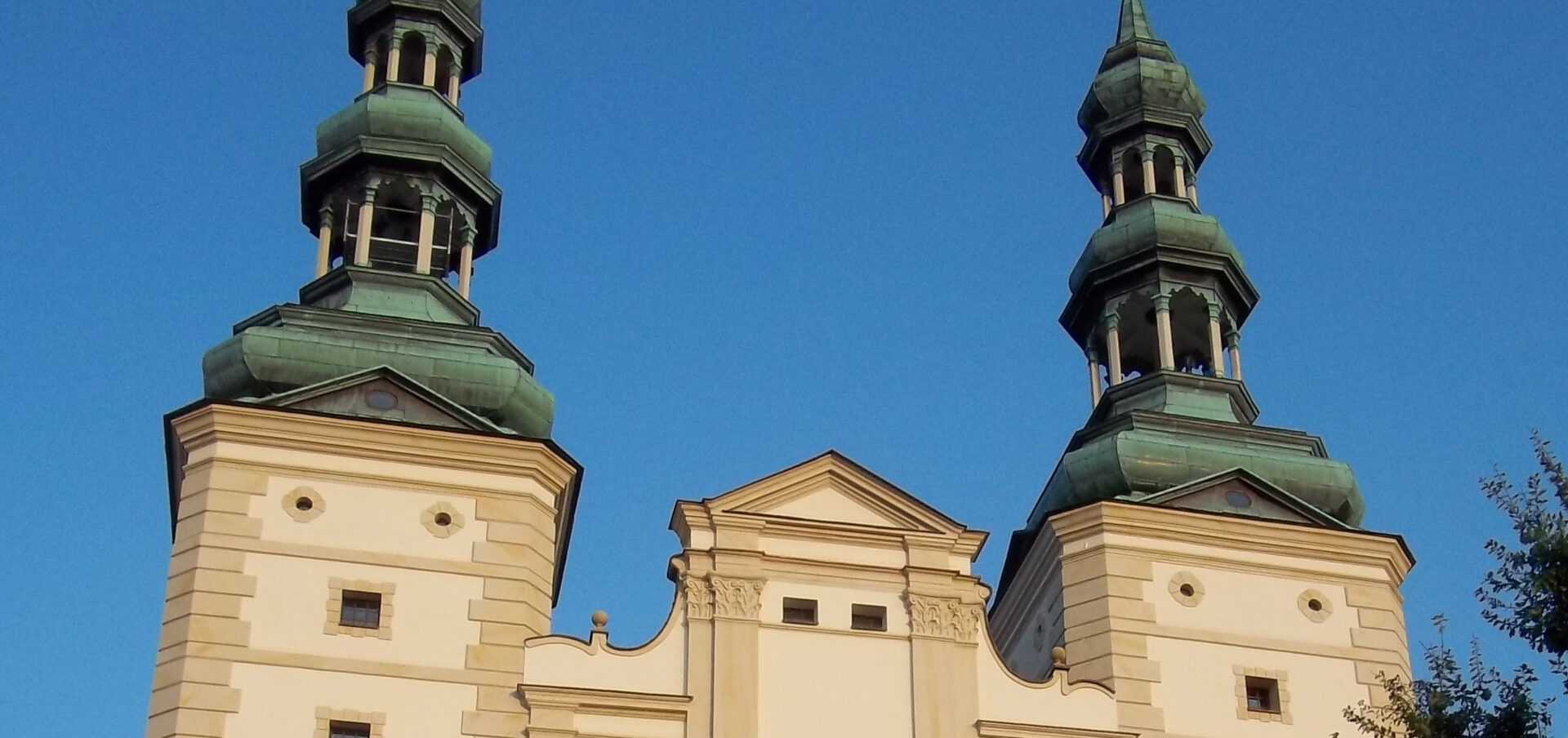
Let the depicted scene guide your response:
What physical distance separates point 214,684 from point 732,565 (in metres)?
5.33

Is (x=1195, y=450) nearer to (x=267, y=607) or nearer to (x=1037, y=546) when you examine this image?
(x=1037, y=546)

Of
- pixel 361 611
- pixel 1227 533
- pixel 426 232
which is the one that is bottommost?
pixel 361 611

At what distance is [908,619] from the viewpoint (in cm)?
2548

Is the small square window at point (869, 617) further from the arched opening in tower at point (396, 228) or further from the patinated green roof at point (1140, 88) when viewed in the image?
the patinated green roof at point (1140, 88)

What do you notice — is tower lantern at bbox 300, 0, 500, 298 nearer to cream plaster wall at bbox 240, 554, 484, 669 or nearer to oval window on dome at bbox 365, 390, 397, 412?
oval window on dome at bbox 365, 390, 397, 412

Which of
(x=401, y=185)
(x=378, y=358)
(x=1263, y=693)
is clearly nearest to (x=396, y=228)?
(x=401, y=185)

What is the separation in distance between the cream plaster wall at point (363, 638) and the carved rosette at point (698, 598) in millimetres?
2108

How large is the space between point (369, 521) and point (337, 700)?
84.8 inches

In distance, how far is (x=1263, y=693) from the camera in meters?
26.5

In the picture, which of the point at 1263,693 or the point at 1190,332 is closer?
the point at 1263,693

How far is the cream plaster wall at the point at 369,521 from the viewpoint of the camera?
2520 centimetres

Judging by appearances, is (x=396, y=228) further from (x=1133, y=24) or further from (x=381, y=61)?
(x=1133, y=24)

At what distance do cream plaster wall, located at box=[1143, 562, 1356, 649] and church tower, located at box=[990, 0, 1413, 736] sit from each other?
2 centimetres

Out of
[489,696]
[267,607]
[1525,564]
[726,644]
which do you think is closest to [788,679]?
[726,644]
